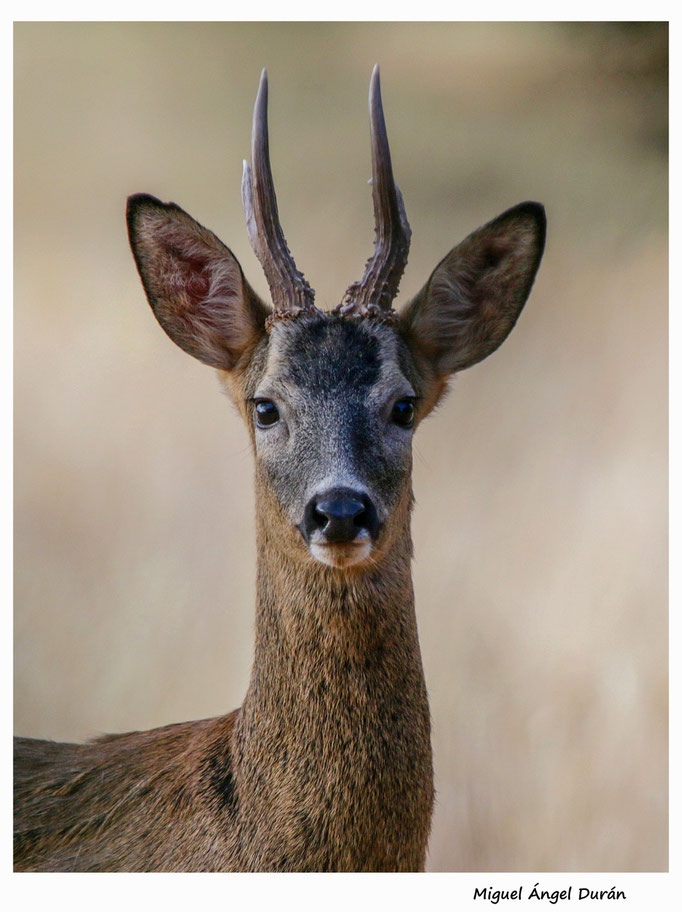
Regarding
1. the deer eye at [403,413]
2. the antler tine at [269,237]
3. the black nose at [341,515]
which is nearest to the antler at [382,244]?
the antler tine at [269,237]

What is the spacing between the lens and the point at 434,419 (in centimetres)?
412

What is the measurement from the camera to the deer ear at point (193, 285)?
11.0 feet

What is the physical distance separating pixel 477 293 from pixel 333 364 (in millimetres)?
589

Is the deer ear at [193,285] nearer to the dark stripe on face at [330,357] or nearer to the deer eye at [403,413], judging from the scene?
the dark stripe on face at [330,357]

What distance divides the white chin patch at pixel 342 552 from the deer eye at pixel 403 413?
45 centimetres

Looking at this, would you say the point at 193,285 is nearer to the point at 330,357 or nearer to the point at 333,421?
the point at 330,357

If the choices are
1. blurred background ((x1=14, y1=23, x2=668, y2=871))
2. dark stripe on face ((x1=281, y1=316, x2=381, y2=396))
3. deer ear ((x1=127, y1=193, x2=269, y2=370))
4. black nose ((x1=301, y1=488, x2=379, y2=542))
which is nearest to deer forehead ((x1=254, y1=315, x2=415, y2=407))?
dark stripe on face ((x1=281, y1=316, x2=381, y2=396))

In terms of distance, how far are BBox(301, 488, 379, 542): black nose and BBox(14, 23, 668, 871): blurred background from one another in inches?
41.9

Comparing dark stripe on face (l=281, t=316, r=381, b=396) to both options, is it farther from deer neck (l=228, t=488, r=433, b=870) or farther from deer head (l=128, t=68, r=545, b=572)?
deer neck (l=228, t=488, r=433, b=870)

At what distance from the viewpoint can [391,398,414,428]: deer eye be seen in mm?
3240

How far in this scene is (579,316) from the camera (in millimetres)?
4660

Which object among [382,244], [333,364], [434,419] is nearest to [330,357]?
[333,364]
